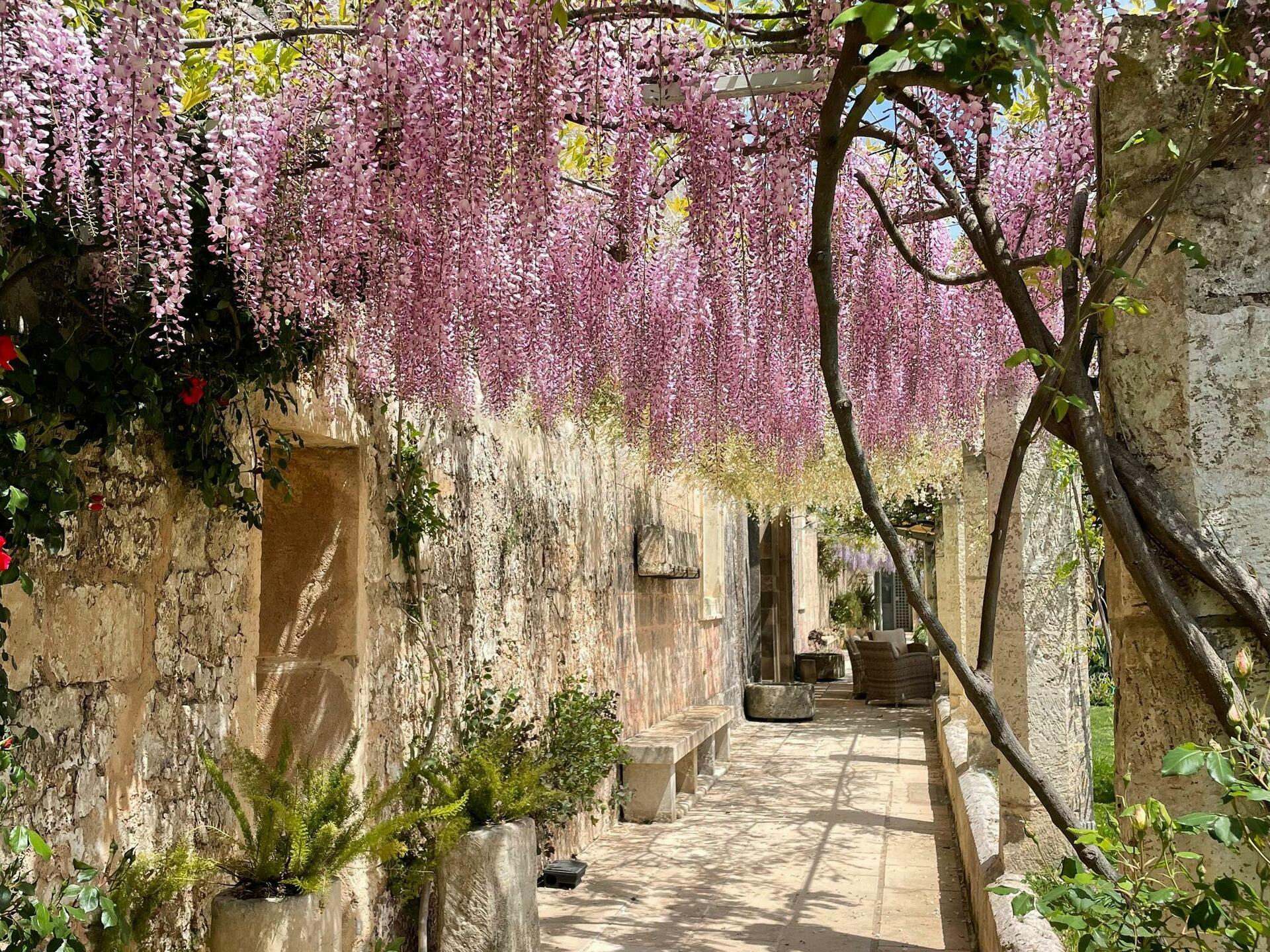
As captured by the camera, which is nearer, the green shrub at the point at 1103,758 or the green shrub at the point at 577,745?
the green shrub at the point at 577,745

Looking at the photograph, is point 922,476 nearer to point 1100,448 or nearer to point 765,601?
point 765,601

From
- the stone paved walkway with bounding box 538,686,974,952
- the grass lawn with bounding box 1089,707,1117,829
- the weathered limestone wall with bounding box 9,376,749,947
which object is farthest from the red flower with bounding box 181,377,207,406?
the grass lawn with bounding box 1089,707,1117,829

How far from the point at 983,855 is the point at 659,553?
309cm

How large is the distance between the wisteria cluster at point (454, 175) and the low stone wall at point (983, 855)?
1545 millimetres

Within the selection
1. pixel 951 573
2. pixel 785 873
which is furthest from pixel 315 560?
pixel 951 573

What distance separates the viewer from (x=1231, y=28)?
141 cm

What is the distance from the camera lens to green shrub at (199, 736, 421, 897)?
2.44 m

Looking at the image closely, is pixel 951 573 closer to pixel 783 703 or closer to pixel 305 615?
pixel 783 703

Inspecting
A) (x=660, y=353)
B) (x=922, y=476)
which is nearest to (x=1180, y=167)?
(x=660, y=353)

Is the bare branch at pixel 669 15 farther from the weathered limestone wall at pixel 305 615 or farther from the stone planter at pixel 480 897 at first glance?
the stone planter at pixel 480 897

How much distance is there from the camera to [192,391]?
2258mm

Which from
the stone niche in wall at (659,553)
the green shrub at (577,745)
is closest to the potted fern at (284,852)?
the green shrub at (577,745)

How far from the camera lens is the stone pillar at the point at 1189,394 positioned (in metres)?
1.35

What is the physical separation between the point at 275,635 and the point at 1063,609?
2741mm
